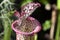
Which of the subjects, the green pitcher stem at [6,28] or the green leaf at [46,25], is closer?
the green pitcher stem at [6,28]

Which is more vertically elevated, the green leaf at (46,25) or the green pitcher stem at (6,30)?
the green pitcher stem at (6,30)

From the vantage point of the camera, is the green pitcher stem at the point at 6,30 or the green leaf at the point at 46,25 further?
the green leaf at the point at 46,25

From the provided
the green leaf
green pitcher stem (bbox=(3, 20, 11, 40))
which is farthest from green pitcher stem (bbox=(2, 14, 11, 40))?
the green leaf

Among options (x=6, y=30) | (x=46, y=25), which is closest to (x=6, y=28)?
(x=6, y=30)

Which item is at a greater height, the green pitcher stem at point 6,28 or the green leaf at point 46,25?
the green pitcher stem at point 6,28

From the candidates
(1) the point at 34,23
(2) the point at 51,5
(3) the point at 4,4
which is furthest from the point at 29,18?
(2) the point at 51,5

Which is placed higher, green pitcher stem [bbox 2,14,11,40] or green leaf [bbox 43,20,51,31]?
green pitcher stem [bbox 2,14,11,40]

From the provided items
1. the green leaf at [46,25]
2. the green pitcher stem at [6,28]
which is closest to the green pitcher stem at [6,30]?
the green pitcher stem at [6,28]

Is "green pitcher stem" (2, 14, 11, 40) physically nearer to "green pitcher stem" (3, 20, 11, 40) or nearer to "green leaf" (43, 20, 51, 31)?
"green pitcher stem" (3, 20, 11, 40)

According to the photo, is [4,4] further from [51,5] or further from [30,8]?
[51,5]

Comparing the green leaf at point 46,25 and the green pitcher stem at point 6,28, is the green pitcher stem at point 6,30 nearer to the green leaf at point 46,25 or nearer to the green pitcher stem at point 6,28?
the green pitcher stem at point 6,28

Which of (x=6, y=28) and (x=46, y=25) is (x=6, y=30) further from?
(x=46, y=25)
